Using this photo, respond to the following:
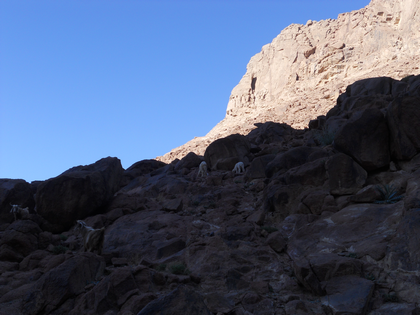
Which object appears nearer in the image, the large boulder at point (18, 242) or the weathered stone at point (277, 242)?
the weathered stone at point (277, 242)

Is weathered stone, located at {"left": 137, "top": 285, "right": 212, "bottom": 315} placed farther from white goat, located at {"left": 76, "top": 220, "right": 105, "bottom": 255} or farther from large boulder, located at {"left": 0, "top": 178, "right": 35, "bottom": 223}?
large boulder, located at {"left": 0, "top": 178, "right": 35, "bottom": 223}

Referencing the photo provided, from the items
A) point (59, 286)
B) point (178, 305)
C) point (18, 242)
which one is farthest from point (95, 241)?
point (178, 305)

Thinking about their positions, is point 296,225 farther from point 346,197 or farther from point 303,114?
point 303,114

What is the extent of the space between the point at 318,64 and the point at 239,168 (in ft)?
118

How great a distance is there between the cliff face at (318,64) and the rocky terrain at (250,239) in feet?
55.3

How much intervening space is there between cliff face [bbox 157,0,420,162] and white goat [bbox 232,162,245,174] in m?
12.3

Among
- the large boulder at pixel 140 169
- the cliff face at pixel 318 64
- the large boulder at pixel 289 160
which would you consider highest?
the cliff face at pixel 318 64

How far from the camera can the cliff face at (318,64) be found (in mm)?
35575

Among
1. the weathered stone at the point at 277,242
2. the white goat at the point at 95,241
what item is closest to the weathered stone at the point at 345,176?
the weathered stone at the point at 277,242

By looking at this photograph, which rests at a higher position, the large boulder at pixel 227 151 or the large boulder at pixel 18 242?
the large boulder at pixel 227 151

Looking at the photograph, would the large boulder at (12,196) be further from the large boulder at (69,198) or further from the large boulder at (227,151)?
the large boulder at (227,151)

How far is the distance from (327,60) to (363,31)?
614 cm

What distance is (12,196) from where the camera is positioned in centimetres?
1397

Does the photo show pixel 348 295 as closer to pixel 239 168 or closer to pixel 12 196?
pixel 239 168
